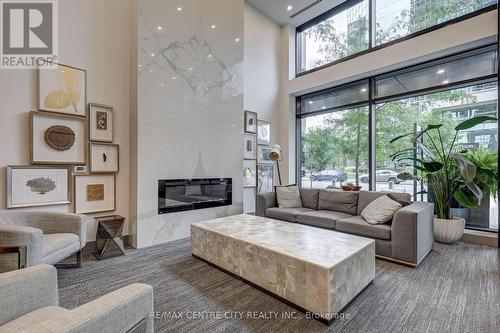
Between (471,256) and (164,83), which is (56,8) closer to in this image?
(164,83)

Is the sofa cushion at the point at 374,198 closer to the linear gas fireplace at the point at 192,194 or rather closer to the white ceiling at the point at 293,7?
the linear gas fireplace at the point at 192,194

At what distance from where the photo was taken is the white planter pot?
3.51m

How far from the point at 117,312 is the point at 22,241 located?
1591 mm

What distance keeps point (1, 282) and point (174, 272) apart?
5.66 ft

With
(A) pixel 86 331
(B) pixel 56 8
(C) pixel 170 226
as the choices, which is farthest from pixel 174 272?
(B) pixel 56 8

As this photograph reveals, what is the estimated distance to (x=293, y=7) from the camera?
547 centimetres

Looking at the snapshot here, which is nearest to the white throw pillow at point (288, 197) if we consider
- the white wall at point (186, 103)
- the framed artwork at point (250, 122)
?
the white wall at point (186, 103)

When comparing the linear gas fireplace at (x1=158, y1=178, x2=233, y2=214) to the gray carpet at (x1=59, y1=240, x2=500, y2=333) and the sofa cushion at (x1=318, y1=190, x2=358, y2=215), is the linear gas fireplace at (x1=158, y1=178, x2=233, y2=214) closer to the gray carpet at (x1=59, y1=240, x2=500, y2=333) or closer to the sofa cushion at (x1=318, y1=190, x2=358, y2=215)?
the gray carpet at (x1=59, y1=240, x2=500, y2=333)

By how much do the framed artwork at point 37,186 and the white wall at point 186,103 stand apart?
90 centimetres

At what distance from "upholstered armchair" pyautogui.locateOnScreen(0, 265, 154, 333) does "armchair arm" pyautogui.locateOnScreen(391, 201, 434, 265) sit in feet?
9.17

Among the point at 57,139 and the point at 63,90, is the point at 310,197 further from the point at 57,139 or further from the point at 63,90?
the point at 63,90

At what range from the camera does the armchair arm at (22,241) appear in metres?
2.01

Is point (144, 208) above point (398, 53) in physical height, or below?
below

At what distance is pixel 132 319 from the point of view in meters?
1.17
